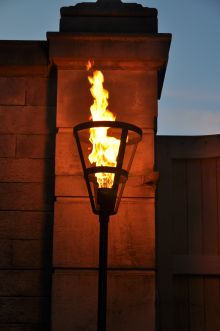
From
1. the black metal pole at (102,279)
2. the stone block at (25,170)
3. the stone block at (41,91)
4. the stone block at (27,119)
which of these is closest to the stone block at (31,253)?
the stone block at (25,170)

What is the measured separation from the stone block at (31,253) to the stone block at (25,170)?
60cm

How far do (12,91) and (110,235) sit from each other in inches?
70.5

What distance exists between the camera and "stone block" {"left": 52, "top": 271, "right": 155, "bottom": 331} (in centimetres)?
498

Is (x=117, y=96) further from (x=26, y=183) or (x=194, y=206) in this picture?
(x=194, y=206)

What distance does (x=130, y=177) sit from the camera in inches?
208

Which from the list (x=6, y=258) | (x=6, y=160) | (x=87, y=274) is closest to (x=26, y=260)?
(x=6, y=258)

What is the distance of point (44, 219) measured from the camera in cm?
543

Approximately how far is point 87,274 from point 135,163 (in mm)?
1115

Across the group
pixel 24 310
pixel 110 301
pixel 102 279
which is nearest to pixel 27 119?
pixel 24 310

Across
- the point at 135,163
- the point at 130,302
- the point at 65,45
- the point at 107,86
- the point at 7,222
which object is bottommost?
the point at 130,302

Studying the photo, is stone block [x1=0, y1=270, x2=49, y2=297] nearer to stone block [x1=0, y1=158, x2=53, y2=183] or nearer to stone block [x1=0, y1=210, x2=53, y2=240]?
stone block [x1=0, y1=210, x2=53, y2=240]

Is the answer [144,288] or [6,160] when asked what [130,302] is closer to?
[144,288]

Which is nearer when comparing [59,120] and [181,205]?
[59,120]

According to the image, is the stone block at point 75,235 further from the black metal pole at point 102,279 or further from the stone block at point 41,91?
the stone block at point 41,91
